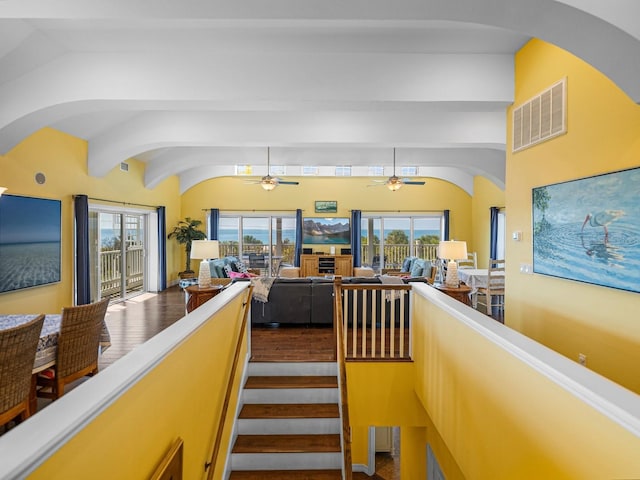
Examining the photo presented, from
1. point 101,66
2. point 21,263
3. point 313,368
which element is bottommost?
point 313,368

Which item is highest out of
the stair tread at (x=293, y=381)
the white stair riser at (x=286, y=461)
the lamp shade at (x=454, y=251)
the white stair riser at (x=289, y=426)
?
the lamp shade at (x=454, y=251)

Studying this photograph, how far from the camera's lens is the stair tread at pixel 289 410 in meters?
3.75

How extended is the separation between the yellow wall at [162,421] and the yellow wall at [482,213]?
8.28m

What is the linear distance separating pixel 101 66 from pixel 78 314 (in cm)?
264

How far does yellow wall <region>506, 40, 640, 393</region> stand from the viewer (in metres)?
2.75

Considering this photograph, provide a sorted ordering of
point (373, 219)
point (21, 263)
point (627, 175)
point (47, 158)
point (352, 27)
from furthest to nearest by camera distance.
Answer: point (373, 219) < point (47, 158) < point (21, 263) < point (352, 27) < point (627, 175)

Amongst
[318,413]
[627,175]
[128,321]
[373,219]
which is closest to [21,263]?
[128,321]

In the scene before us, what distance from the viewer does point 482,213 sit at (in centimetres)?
1024

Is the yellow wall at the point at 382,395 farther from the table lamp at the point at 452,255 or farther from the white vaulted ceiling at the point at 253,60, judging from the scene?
the white vaulted ceiling at the point at 253,60

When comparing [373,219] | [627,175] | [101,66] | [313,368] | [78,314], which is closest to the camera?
[627,175]

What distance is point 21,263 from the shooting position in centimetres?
473

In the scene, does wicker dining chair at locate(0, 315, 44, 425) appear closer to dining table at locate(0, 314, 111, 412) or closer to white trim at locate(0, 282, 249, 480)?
dining table at locate(0, 314, 111, 412)

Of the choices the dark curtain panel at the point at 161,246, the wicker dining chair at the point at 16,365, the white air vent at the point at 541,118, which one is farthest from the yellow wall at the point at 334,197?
the wicker dining chair at the point at 16,365

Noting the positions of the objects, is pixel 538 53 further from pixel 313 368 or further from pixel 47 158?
pixel 47 158
